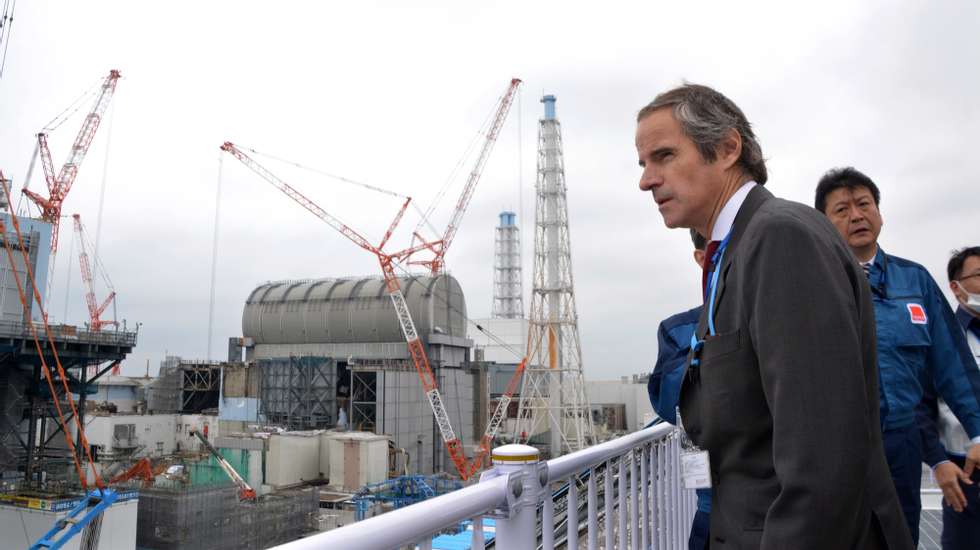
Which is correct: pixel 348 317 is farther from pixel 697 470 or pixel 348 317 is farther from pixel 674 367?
pixel 697 470

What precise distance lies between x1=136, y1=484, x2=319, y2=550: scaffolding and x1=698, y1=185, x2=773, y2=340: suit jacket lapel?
24.7 m

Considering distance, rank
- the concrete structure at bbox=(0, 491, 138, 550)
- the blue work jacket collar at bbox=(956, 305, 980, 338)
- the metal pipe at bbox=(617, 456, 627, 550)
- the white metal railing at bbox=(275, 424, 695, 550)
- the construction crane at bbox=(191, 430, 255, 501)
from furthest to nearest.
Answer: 1. the construction crane at bbox=(191, 430, 255, 501)
2. the concrete structure at bbox=(0, 491, 138, 550)
3. the blue work jacket collar at bbox=(956, 305, 980, 338)
4. the metal pipe at bbox=(617, 456, 627, 550)
5. the white metal railing at bbox=(275, 424, 695, 550)

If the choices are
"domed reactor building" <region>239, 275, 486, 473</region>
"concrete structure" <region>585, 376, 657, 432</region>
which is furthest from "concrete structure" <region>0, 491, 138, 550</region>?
"concrete structure" <region>585, 376, 657, 432</region>

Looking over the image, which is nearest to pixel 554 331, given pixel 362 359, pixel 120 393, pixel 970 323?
pixel 362 359

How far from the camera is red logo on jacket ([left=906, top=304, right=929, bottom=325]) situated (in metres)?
2.55

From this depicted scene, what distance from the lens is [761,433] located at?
1.25m

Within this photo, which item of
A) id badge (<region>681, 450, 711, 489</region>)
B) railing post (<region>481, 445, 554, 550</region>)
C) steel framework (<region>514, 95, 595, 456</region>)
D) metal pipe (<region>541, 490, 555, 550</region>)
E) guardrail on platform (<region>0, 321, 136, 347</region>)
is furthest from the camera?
steel framework (<region>514, 95, 595, 456</region>)

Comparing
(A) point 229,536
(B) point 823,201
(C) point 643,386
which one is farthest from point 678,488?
(C) point 643,386

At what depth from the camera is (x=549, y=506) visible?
6.48 feet

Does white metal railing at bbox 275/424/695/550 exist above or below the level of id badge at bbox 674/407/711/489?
below

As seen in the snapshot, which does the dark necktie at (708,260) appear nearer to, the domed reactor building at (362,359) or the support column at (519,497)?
the support column at (519,497)

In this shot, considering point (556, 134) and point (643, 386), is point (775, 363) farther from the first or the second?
point (643, 386)

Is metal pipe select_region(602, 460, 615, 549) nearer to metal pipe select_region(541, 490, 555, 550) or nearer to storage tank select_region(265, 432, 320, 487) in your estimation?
metal pipe select_region(541, 490, 555, 550)

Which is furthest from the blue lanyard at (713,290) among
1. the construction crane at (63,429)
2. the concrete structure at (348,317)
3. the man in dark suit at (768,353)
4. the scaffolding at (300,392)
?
the concrete structure at (348,317)
